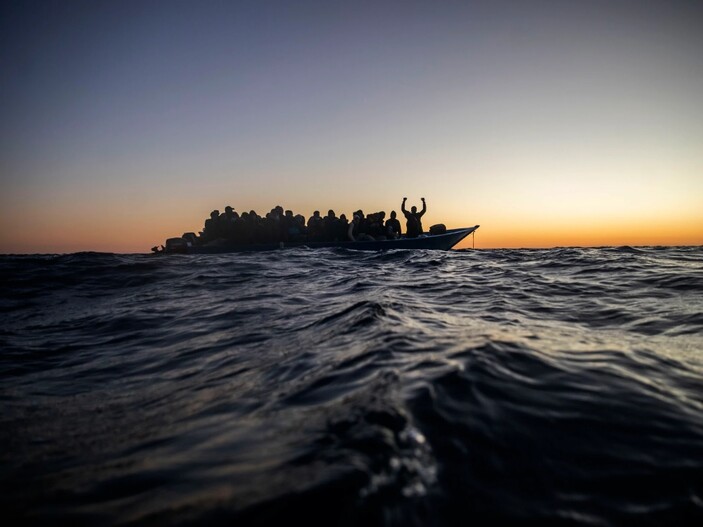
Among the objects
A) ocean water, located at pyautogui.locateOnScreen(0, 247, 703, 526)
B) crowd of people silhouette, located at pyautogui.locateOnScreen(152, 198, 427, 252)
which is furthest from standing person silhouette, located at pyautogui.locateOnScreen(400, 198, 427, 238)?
ocean water, located at pyautogui.locateOnScreen(0, 247, 703, 526)

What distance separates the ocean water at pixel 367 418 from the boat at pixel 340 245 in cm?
1277

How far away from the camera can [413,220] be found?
19297 mm

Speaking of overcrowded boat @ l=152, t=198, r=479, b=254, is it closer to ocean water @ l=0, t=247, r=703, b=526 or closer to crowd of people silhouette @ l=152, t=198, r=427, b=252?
crowd of people silhouette @ l=152, t=198, r=427, b=252

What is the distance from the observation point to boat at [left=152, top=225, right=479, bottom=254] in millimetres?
18188

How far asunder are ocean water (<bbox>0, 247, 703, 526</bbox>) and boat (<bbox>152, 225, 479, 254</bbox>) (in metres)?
12.8

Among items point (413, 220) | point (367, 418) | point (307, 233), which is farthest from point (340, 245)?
point (367, 418)

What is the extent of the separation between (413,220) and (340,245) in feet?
13.3

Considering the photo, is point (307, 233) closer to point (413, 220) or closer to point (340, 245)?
point (340, 245)

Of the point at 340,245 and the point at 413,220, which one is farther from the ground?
the point at 413,220

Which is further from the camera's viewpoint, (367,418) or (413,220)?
(413,220)

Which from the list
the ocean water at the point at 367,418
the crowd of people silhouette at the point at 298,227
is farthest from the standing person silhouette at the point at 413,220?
the ocean water at the point at 367,418

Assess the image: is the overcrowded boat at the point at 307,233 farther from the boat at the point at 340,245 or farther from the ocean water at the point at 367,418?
the ocean water at the point at 367,418

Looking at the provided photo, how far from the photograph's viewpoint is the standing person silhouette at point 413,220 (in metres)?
19.1

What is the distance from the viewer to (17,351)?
4.66 m
